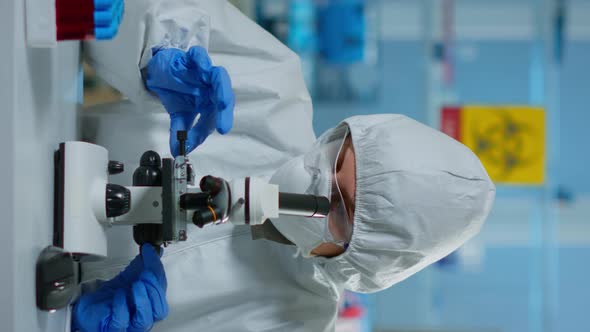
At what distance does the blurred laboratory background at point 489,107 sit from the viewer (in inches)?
121

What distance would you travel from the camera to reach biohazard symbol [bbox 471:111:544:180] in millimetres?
3006

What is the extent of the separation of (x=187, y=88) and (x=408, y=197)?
41 cm

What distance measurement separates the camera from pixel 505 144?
300 centimetres

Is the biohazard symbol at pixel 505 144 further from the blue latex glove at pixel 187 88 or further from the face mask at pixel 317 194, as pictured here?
the blue latex glove at pixel 187 88

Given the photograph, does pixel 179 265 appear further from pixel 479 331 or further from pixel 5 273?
pixel 479 331

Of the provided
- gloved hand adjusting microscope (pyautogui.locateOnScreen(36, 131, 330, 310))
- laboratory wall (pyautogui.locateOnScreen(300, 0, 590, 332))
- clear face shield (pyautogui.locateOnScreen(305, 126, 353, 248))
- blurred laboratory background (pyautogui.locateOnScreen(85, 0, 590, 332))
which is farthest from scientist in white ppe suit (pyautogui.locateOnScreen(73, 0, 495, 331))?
laboratory wall (pyautogui.locateOnScreen(300, 0, 590, 332))

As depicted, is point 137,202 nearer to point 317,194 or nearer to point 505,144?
point 317,194

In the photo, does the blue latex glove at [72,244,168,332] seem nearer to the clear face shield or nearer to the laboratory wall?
the clear face shield

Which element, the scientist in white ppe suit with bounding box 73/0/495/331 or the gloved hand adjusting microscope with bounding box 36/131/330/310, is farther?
the scientist in white ppe suit with bounding box 73/0/495/331

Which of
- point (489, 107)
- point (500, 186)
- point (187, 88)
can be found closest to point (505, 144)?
point (489, 107)

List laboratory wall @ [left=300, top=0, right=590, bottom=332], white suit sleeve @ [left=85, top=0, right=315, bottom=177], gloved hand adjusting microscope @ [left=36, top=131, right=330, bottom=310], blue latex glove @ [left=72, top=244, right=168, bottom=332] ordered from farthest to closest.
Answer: laboratory wall @ [left=300, top=0, right=590, bottom=332]
white suit sleeve @ [left=85, top=0, right=315, bottom=177]
blue latex glove @ [left=72, top=244, right=168, bottom=332]
gloved hand adjusting microscope @ [left=36, top=131, right=330, bottom=310]

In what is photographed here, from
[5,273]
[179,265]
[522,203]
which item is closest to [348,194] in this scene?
[179,265]

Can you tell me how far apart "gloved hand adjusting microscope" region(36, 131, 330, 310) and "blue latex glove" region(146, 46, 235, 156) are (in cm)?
11

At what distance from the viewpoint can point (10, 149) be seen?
0.56m
